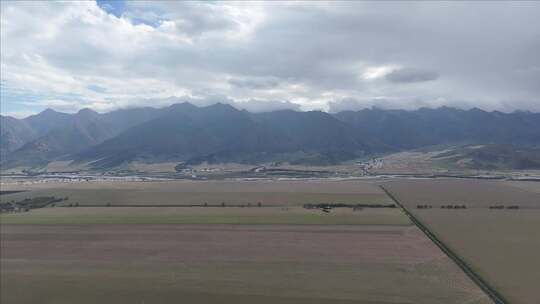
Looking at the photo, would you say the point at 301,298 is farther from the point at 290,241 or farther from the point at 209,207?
the point at 209,207

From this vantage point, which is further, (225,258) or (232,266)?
(225,258)

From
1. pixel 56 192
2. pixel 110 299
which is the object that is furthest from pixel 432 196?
pixel 56 192

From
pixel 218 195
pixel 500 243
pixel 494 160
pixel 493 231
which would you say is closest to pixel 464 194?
pixel 493 231

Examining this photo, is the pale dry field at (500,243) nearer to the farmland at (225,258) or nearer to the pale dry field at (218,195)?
the farmland at (225,258)

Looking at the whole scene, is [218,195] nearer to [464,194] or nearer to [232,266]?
[464,194]

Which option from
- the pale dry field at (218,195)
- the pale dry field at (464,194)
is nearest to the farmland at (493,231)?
the pale dry field at (464,194)

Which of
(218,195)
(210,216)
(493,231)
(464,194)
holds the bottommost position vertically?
(493,231)

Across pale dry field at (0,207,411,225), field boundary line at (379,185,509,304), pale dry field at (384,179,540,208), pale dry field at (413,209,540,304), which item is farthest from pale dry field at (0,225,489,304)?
pale dry field at (384,179,540,208)

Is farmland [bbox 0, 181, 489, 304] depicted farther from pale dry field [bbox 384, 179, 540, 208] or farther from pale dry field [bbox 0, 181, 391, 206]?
pale dry field [bbox 384, 179, 540, 208]
